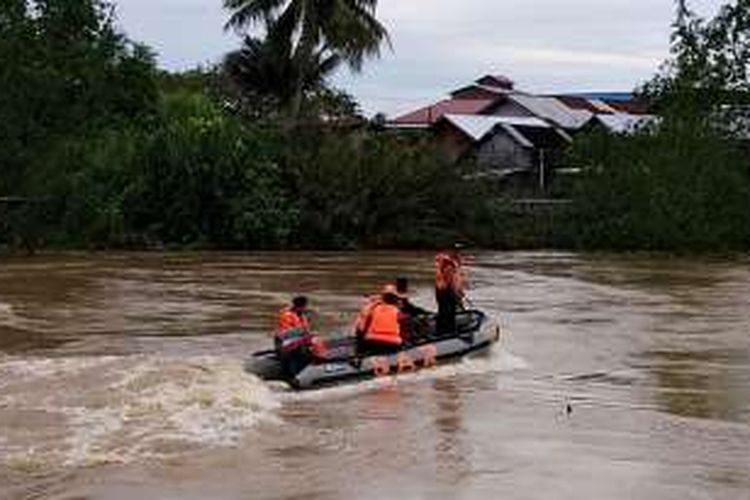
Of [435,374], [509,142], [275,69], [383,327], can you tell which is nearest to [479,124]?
[509,142]

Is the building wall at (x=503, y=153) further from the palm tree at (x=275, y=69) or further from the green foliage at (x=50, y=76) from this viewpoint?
the green foliage at (x=50, y=76)

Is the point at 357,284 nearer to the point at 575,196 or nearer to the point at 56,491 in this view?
the point at 575,196

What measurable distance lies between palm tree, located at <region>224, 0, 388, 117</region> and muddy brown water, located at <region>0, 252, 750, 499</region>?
2102cm

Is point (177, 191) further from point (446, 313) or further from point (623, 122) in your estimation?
point (446, 313)

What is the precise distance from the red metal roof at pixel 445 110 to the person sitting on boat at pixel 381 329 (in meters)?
52.1

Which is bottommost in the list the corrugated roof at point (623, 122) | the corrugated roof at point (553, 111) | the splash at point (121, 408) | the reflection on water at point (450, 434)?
the reflection on water at point (450, 434)

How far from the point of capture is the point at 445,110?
250 ft

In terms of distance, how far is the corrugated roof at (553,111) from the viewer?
221ft

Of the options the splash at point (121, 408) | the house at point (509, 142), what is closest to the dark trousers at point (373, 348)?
the splash at point (121, 408)

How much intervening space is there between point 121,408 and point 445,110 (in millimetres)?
60874

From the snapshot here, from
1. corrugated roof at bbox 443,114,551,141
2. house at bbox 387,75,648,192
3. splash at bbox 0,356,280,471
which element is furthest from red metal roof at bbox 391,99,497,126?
splash at bbox 0,356,280,471

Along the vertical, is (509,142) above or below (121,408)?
above

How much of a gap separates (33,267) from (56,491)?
86.9 feet

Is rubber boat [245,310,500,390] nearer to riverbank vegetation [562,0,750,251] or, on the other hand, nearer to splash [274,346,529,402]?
splash [274,346,529,402]
